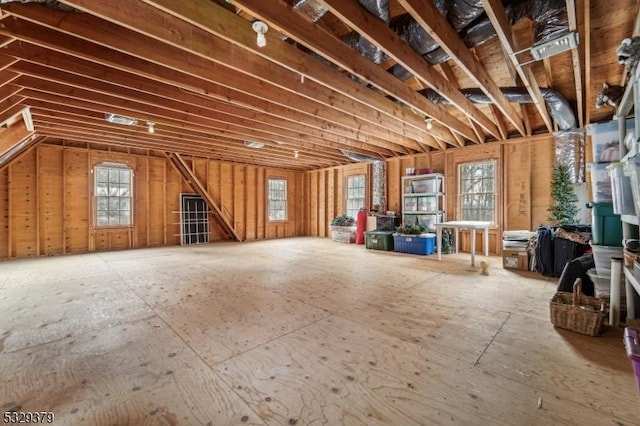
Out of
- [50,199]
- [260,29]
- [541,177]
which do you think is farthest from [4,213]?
[541,177]

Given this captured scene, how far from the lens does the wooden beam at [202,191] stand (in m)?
7.58

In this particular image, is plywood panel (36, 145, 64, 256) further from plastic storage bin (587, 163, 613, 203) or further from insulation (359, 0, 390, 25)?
plastic storage bin (587, 163, 613, 203)

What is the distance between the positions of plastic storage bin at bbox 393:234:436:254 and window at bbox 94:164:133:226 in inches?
265

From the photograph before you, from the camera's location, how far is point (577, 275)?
2.71m

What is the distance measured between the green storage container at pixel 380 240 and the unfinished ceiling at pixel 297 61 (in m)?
2.46

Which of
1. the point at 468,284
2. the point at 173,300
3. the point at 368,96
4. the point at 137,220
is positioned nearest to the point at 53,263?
the point at 137,220

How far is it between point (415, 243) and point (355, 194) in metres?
3.19

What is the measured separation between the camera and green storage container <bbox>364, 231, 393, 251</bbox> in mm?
6599

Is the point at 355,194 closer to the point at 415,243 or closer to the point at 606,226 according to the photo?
the point at 415,243

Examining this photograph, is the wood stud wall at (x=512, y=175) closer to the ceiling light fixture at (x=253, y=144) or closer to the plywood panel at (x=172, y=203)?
the ceiling light fixture at (x=253, y=144)

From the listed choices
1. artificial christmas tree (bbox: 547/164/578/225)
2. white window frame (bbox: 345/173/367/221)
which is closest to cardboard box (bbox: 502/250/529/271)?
artificial christmas tree (bbox: 547/164/578/225)

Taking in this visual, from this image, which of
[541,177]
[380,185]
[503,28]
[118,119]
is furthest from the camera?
[380,185]

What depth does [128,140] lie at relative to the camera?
596 cm

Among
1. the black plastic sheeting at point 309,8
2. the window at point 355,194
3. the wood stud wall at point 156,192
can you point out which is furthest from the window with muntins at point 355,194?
the black plastic sheeting at point 309,8
